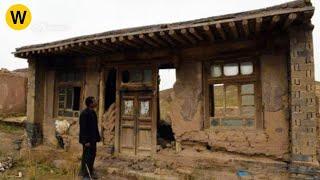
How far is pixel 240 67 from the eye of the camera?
680 cm

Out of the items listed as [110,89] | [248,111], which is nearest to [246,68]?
[248,111]

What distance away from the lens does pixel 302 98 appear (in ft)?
18.6

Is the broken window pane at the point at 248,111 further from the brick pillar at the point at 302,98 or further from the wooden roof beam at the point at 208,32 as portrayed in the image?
the wooden roof beam at the point at 208,32

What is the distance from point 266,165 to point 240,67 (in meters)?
2.20

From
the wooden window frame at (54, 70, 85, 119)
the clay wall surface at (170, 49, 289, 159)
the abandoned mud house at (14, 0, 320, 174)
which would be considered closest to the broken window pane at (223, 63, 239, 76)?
the abandoned mud house at (14, 0, 320, 174)

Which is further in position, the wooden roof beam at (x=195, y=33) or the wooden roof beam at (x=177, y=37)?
the wooden roof beam at (x=177, y=37)

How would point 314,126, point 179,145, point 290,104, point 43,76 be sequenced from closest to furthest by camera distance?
point 314,126
point 290,104
point 179,145
point 43,76

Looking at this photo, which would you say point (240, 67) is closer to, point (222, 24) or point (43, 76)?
point (222, 24)

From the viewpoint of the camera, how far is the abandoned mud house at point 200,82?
571 centimetres

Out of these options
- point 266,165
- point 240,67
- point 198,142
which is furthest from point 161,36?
point 266,165

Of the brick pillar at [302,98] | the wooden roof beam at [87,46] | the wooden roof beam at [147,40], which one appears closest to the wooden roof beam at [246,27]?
the brick pillar at [302,98]

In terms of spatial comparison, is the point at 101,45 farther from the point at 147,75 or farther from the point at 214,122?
the point at 214,122

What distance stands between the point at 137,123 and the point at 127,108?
546 millimetres

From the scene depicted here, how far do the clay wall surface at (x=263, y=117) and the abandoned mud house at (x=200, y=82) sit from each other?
0.02m
